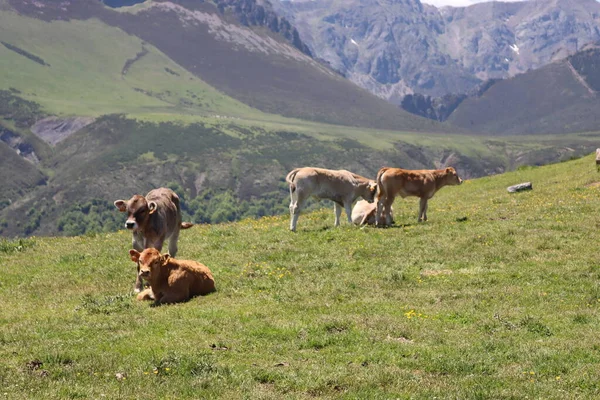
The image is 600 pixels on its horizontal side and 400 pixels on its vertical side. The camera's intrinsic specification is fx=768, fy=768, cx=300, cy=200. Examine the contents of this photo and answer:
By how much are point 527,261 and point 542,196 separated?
17.0 meters

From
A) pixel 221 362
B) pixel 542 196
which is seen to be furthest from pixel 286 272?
pixel 542 196

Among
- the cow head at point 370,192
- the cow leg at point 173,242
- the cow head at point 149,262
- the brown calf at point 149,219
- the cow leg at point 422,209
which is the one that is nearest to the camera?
the cow head at point 149,262

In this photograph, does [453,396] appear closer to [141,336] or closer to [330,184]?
[141,336]

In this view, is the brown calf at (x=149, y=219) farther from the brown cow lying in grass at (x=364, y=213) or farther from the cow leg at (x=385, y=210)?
the brown cow lying in grass at (x=364, y=213)

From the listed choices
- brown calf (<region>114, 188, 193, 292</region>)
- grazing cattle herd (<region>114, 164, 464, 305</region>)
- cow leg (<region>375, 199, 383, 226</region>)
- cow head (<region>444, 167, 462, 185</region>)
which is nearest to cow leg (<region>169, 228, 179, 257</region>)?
grazing cattle herd (<region>114, 164, 464, 305</region>)

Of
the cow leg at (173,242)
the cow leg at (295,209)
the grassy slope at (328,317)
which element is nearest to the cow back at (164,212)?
the cow leg at (173,242)

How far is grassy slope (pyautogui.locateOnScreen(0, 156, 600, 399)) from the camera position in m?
13.0

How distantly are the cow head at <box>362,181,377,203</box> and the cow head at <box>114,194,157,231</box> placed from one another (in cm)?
Result: 1470

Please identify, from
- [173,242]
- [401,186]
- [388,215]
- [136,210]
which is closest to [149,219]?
[136,210]

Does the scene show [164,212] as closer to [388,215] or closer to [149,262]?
[149,262]

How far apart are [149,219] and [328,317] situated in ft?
22.2

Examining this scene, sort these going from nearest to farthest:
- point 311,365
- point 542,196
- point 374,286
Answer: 1. point 311,365
2. point 374,286
3. point 542,196

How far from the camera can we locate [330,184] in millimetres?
33688

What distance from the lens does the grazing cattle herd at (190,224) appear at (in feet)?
63.6
